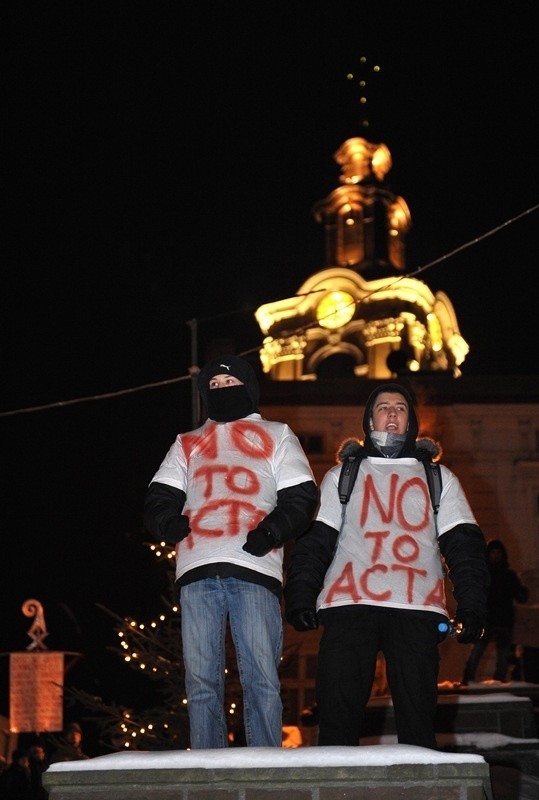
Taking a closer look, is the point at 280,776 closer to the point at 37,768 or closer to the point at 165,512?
the point at 165,512

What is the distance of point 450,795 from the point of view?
4566 mm

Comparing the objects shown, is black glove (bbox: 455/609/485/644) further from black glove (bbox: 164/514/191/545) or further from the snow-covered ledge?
the snow-covered ledge

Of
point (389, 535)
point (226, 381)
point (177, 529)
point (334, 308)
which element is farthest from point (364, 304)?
point (177, 529)

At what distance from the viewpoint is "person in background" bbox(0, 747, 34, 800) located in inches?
563

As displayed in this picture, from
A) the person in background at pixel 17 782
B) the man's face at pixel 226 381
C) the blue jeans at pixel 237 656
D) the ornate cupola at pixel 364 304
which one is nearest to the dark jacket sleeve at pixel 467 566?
the blue jeans at pixel 237 656

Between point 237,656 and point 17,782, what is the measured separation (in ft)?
30.0

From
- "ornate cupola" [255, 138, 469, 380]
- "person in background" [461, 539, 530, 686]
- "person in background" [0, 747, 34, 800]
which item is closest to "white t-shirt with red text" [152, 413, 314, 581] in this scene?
"person in background" [0, 747, 34, 800]

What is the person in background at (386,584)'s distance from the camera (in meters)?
6.32

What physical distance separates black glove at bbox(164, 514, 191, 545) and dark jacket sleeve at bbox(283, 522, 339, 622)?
574 millimetres

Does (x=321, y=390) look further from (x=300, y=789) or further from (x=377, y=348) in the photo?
(x=300, y=789)

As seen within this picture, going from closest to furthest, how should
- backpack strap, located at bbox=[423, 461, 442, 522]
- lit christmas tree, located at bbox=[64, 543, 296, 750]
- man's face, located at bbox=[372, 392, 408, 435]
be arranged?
1. backpack strap, located at bbox=[423, 461, 442, 522]
2. man's face, located at bbox=[372, 392, 408, 435]
3. lit christmas tree, located at bbox=[64, 543, 296, 750]

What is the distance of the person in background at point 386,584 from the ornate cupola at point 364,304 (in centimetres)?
3778

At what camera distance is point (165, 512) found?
21.2 feet

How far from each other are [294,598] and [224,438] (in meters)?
0.88
